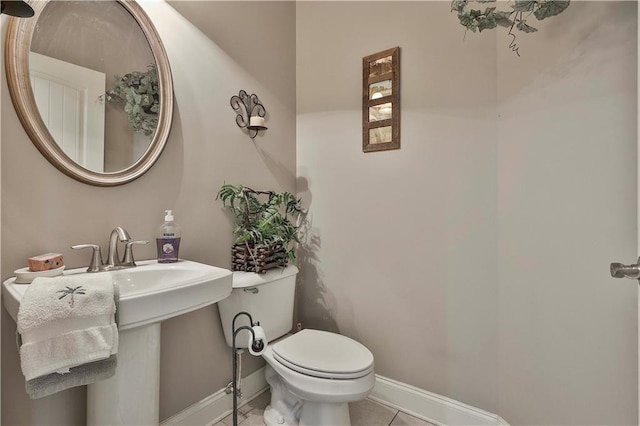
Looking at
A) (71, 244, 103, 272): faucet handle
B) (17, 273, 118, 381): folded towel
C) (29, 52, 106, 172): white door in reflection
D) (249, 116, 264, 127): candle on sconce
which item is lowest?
(17, 273, 118, 381): folded towel

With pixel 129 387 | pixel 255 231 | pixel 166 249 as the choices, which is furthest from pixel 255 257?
pixel 129 387

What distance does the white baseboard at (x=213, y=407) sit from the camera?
138 cm

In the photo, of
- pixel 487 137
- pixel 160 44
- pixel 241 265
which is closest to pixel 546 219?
pixel 487 137

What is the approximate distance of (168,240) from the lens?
125 cm

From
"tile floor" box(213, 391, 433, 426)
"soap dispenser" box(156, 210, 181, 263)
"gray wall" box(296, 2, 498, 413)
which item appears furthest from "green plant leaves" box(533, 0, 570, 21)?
"tile floor" box(213, 391, 433, 426)

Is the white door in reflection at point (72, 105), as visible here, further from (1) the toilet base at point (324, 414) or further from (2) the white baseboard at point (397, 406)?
(1) the toilet base at point (324, 414)

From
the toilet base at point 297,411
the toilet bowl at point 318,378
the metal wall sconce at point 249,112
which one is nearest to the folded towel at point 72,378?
the toilet bowl at point 318,378

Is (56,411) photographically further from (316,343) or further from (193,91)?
(193,91)

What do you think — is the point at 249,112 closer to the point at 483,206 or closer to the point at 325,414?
the point at 483,206

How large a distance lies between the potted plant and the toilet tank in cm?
6

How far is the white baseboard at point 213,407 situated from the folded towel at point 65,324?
2.59 feet

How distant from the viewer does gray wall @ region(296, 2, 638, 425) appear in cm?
100

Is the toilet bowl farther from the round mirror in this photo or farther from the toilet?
the round mirror

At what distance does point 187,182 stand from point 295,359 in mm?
933
